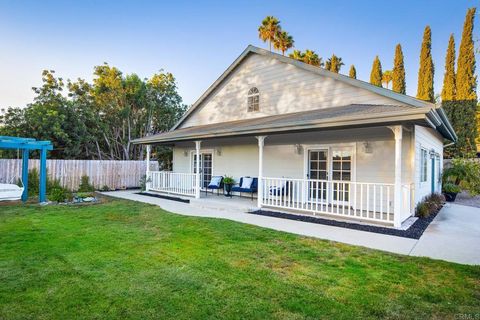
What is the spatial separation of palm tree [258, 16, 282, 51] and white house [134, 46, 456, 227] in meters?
10.7

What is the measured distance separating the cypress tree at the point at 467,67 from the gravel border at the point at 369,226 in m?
16.0

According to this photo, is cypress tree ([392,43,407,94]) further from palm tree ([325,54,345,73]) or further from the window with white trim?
the window with white trim

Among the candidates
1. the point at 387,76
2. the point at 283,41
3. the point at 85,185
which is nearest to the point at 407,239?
the point at 85,185

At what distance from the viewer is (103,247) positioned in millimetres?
4812

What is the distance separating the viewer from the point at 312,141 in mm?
9258

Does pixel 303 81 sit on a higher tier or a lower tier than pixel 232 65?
lower

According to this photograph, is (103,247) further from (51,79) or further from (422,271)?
(51,79)

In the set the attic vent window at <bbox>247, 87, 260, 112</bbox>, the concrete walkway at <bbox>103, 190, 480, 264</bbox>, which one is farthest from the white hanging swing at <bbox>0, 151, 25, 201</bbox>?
the attic vent window at <bbox>247, 87, 260, 112</bbox>

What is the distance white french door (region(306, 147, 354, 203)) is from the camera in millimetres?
8594

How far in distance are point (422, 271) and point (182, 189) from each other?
9509mm

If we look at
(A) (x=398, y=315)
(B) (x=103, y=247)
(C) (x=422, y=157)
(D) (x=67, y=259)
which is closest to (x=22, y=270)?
(D) (x=67, y=259)

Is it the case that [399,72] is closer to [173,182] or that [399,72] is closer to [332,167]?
[332,167]

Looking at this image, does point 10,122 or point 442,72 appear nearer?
point 10,122

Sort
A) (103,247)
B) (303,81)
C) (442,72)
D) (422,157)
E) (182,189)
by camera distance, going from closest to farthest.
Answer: (103,247)
(422,157)
(303,81)
(182,189)
(442,72)
